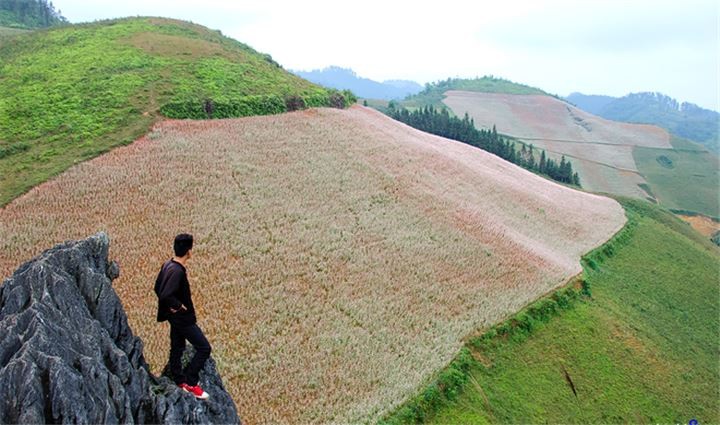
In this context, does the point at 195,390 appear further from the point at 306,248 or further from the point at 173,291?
the point at 306,248

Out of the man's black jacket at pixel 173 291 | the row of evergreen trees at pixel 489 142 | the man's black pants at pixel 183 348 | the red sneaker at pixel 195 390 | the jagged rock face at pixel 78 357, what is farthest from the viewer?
the row of evergreen trees at pixel 489 142

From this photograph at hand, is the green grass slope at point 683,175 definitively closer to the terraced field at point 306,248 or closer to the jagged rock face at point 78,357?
the terraced field at point 306,248

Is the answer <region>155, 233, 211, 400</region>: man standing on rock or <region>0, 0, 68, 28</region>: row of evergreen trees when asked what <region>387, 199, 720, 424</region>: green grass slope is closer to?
<region>155, 233, 211, 400</region>: man standing on rock

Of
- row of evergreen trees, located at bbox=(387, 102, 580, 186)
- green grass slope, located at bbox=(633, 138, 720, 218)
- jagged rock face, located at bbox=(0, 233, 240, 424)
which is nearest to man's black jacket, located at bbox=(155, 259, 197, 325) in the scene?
jagged rock face, located at bbox=(0, 233, 240, 424)

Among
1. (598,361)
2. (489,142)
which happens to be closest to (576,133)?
(489,142)

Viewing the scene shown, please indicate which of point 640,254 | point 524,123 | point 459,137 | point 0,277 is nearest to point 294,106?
point 0,277

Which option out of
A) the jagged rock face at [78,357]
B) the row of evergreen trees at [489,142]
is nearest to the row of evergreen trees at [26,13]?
the row of evergreen trees at [489,142]
